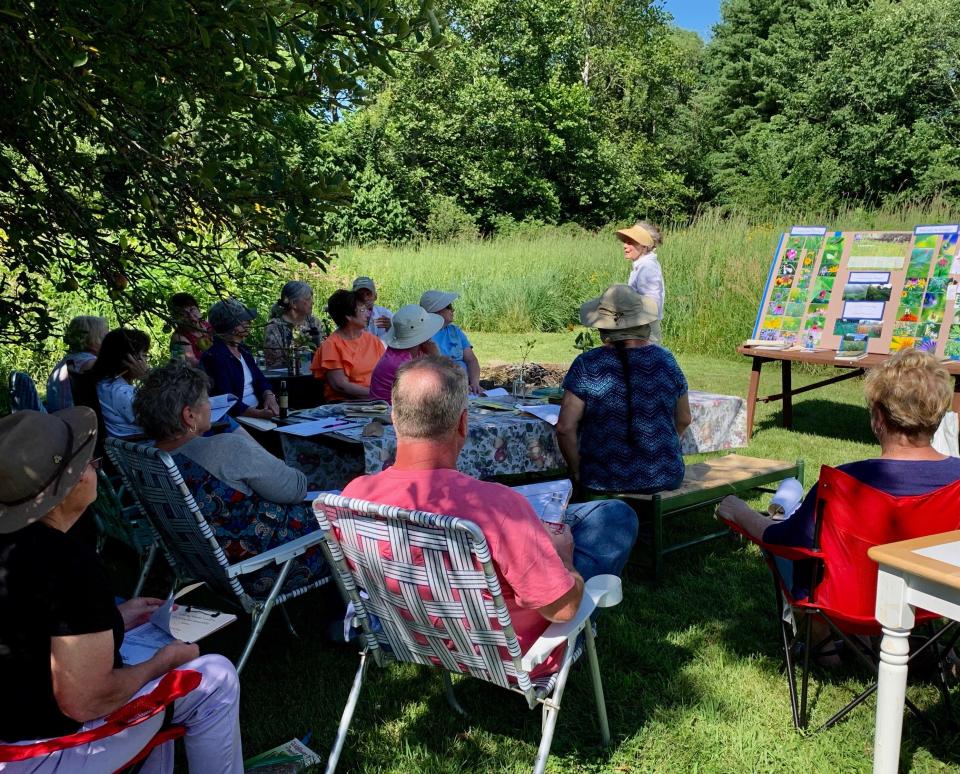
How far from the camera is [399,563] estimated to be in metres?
2.32

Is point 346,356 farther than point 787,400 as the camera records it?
No

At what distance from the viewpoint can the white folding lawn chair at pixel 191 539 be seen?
9.85 ft

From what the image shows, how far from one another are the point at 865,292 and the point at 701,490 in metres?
3.87

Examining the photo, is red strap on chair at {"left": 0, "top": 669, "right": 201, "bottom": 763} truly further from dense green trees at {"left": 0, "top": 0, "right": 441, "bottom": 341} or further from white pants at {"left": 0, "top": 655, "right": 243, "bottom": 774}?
dense green trees at {"left": 0, "top": 0, "right": 441, "bottom": 341}

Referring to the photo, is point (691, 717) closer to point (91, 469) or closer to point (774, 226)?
point (91, 469)

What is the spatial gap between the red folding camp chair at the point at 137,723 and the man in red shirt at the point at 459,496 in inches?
26.9

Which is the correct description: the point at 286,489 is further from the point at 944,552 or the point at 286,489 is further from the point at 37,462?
the point at 944,552

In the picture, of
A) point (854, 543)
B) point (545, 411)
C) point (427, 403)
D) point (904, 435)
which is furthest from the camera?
point (545, 411)

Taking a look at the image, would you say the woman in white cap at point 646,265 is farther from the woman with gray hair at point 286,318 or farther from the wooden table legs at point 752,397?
the woman with gray hair at point 286,318

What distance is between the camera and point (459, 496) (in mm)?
2340

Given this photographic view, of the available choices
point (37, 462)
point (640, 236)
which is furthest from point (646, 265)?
point (37, 462)

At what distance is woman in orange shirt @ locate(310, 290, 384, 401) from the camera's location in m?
6.05

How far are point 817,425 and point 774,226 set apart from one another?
595 cm

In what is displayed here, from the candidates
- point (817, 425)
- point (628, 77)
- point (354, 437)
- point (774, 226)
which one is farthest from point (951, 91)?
point (354, 437)
